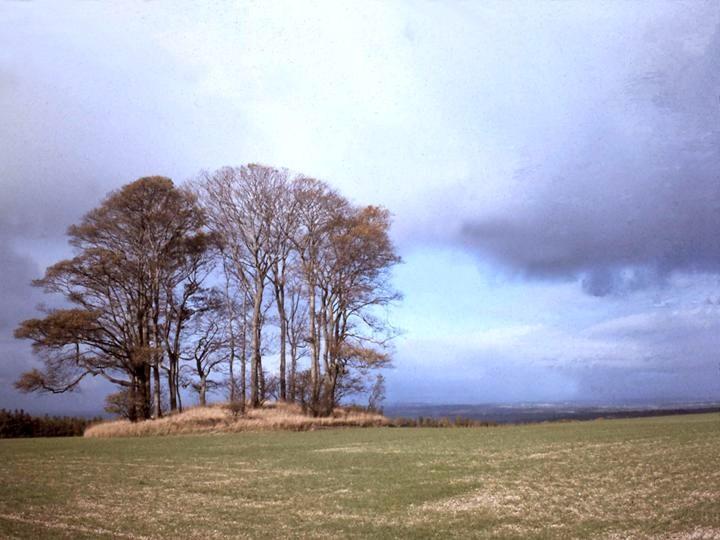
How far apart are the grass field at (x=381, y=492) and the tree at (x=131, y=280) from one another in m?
13.6

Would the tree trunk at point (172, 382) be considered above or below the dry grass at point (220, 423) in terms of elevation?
above

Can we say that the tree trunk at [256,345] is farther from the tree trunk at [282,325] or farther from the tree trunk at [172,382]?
the tree trunk at [172,382]

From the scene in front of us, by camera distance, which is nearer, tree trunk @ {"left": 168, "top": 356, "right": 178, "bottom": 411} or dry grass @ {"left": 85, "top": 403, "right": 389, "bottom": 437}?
dry grass @ {"left": 85, "top": 403, "right": 389, "bottom": 437}

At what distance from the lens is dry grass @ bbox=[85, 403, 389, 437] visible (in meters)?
30.3

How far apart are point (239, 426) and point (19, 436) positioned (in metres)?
11.3

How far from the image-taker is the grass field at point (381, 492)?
9047mm

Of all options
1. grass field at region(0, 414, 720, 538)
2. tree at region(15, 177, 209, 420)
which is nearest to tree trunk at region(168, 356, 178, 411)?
tree at region(15, 177, 209, 420)

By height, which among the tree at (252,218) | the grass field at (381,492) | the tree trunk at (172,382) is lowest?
the grass field at (381,492)

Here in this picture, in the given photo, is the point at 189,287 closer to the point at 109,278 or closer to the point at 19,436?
the point at 109,278

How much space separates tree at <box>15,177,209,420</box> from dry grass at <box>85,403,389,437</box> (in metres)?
2.84

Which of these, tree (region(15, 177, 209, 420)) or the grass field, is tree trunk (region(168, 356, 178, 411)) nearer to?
tree (region(15, 177, 209, 420))

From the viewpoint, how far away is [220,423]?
105ft

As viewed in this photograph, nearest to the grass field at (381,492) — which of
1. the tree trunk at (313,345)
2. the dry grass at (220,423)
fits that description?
the dry grass at (220,423)

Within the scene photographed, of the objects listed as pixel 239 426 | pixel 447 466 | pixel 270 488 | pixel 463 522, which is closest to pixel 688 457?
pixel 447 466
